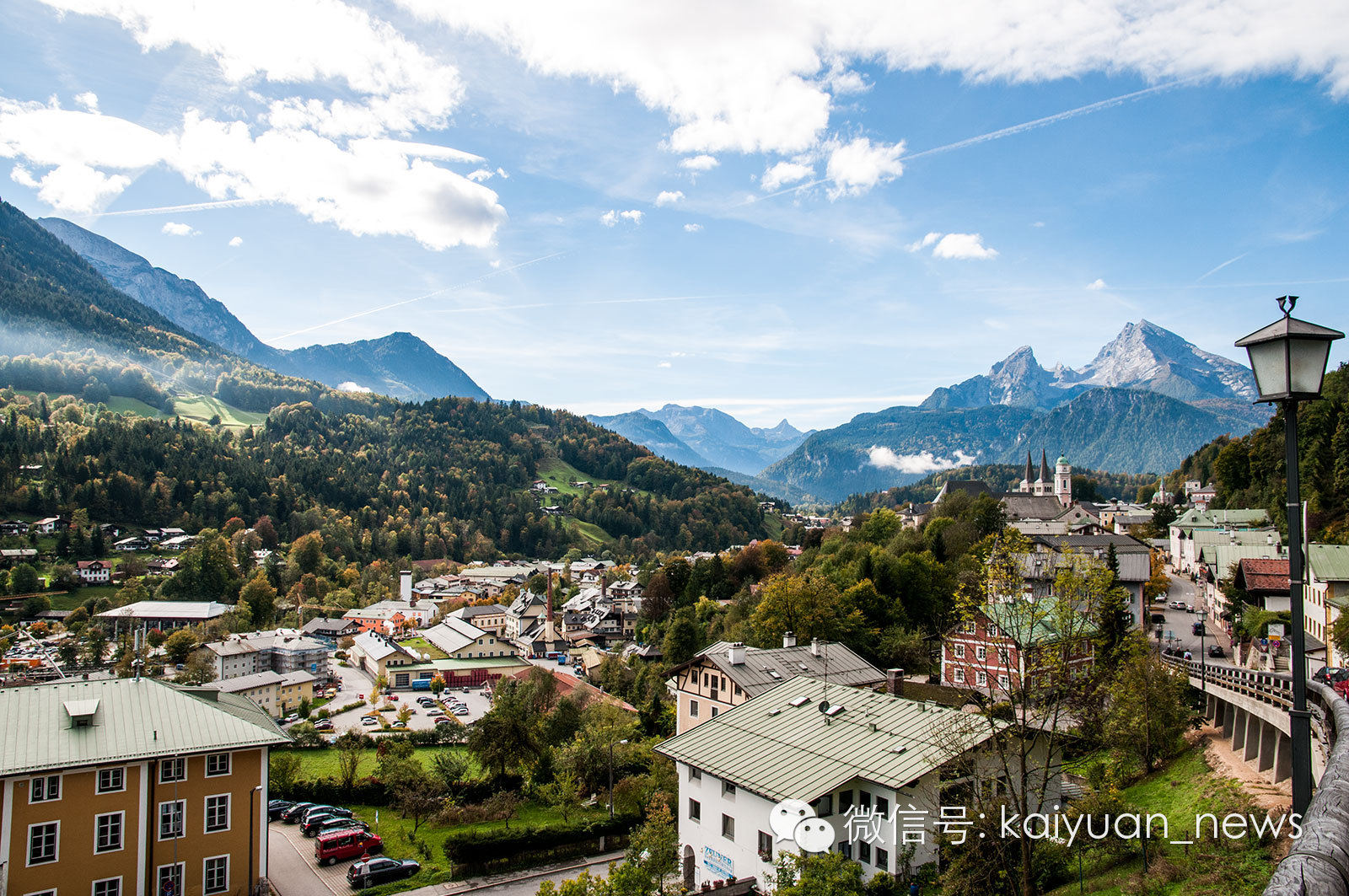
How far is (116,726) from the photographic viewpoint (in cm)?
2616

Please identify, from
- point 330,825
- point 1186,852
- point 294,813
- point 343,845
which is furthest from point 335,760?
point 1186,852

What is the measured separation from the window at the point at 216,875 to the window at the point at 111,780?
404 centimetres

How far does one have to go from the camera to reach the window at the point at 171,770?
84.8 ft

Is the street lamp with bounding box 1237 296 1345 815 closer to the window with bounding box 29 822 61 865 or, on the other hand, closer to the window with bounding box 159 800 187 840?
the window with bounding box 159 800 187 840

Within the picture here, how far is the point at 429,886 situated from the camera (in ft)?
99.2

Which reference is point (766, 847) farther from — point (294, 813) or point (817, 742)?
point (294, 813)

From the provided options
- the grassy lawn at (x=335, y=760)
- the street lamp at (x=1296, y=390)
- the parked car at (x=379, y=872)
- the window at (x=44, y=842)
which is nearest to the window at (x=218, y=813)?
the window at (x=44, y=842)

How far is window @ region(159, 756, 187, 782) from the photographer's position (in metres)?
25.9

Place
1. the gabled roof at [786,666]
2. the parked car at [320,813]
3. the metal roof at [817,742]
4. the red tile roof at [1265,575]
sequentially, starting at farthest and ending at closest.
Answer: the red tile roof at [1265,575] < the gabled roof at [786,666] < the parked car at [320,813] < the metal roof at [817,742]

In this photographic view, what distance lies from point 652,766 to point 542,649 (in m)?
63.7

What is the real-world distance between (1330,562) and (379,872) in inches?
1803

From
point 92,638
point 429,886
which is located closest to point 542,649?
point 92,638

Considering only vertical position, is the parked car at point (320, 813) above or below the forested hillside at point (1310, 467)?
below

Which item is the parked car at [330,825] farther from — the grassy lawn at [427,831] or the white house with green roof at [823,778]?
the white house with green roof at [823,778]
